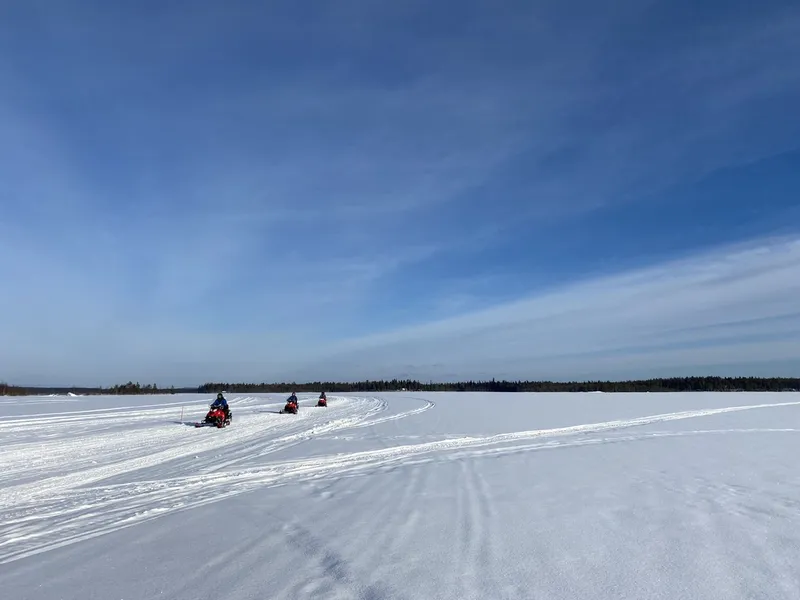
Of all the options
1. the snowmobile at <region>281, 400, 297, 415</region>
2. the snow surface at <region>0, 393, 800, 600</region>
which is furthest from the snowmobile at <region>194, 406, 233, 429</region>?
the snowmobile at <region>281, 400, 297, 415</region>

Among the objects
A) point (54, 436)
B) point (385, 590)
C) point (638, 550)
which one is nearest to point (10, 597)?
point (385, 590)

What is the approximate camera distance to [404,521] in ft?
21.8

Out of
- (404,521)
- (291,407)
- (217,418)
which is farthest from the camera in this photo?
(291,407)

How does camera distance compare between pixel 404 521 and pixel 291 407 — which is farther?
pixel 291 407

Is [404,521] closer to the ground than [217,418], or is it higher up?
closer to the ground

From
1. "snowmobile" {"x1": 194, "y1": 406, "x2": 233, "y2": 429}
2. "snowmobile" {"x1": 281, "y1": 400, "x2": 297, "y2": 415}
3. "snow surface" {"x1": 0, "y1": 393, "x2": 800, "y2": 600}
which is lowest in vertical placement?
"snow surface" {"x1": 0, "y1": 393, "x2": 800, "y2": 600}

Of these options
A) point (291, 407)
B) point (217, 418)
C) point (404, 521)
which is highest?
point (291, 407)

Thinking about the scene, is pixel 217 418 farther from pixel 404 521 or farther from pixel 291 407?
pixel 404 521

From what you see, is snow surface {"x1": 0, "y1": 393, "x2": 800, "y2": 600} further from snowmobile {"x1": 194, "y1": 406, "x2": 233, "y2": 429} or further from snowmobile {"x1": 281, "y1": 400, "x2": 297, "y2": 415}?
snowmobile {"x1": 281, "y1": 400, "x2": 297, "y2": 415}

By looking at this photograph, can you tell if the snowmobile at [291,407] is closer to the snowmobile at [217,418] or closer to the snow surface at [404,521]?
the snowmobile at [217,418]

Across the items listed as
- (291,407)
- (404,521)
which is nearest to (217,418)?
(291,407)

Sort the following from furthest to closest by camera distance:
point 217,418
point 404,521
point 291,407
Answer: point 291,407 → point 217,418 → point 404,521

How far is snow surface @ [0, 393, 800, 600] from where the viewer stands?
4.80 metres

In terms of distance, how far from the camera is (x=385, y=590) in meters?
4.61
